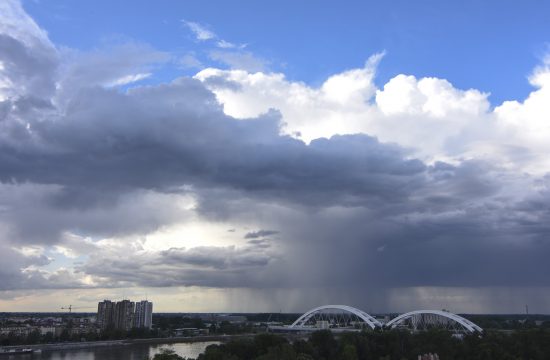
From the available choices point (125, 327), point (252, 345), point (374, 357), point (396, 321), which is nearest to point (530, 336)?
point (374, 357)

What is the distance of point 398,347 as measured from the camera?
2142 inches

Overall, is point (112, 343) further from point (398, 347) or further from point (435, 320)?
point (435, 320)

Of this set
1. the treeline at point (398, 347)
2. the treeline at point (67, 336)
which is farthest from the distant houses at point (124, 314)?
the treeline at point (398, 347)

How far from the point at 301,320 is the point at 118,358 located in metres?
80.4

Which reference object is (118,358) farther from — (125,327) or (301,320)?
(301,320)

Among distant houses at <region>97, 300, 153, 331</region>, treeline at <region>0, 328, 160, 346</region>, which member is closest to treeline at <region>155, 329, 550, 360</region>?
treeline at <region>0, 328, 160, 346</region>

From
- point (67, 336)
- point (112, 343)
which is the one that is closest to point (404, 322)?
point (112, 343)

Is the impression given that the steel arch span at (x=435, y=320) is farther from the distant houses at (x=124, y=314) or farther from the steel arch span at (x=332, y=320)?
the distant houses at (x=124, y=314)

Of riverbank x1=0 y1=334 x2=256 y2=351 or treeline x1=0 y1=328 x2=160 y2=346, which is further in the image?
treeline x1=0 y1=328 x2=160 y2=346

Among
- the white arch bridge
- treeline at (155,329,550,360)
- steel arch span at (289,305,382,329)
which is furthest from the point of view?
steel arch span at (289,305,382,329)

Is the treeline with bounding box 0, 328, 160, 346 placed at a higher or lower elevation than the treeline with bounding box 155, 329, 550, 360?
lower

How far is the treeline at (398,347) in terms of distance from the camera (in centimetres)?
4706

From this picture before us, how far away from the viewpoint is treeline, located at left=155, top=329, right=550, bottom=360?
47.1 meters

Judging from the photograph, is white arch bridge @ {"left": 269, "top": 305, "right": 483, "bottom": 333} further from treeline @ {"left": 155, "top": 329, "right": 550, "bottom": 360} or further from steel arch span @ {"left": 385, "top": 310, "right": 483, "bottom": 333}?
treeline @ {"left": 155, "top": 329, "right": 550, "bottom": 360}
